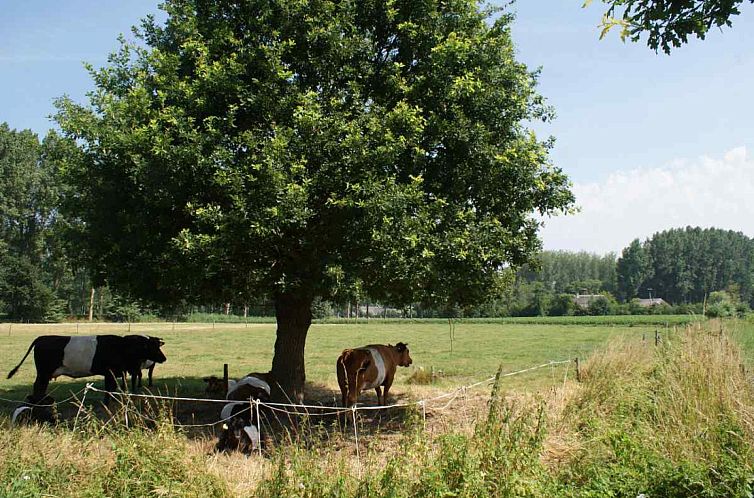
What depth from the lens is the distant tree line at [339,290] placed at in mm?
14078

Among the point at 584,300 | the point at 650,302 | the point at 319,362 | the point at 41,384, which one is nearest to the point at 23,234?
the point at 319,362

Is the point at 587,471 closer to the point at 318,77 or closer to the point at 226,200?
the point at 226,200

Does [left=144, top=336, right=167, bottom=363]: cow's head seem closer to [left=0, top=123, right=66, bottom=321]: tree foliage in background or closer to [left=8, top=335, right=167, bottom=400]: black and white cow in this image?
[left=8, top=335, right=167, bottom=400]: black and white cow

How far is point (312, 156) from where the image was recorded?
442 inches

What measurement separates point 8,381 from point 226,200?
1460 centimetres

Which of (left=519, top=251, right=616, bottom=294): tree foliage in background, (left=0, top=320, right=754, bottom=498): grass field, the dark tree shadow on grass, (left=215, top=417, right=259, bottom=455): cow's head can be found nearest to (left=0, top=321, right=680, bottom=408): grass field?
the dark tree shadow on grass

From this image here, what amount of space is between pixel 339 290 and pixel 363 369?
10.7ft

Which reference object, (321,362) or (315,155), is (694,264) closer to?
(321,362)

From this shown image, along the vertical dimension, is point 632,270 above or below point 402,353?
above

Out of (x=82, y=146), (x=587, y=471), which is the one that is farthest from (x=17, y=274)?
(x=587, y=471)

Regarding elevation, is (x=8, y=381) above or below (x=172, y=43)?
below

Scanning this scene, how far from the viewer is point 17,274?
70.1 m

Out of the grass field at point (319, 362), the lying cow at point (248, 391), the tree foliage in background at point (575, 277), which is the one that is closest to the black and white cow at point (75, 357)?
the grass field at point (319, 362)

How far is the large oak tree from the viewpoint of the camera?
11.0 m
